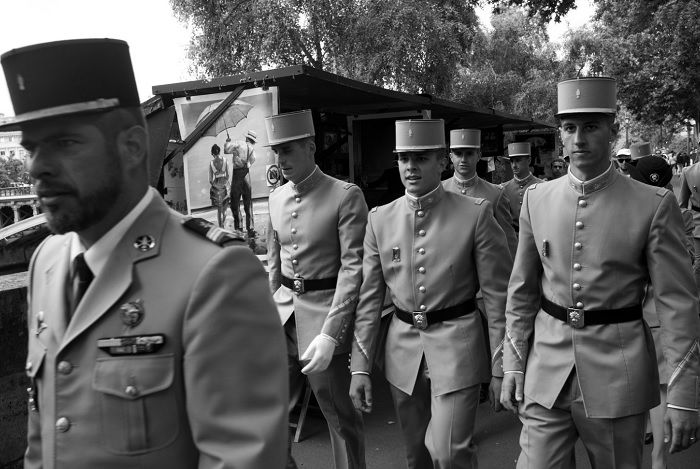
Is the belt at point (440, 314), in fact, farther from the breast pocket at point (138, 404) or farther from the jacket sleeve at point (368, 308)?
the breast pocket at point (138, 404)

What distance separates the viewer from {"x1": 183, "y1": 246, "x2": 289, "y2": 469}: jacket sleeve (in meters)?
1.50

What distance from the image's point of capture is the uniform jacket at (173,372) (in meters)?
1.52

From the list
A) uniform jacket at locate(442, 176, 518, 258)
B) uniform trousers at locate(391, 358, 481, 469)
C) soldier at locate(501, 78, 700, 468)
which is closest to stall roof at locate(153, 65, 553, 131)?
uniform jacket at locate(442, 176, 518, 258)

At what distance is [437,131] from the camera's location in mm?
4086

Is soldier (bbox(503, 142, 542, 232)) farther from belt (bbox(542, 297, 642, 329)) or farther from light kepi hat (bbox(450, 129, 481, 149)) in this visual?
belt (bbox(542, 297, 642, 329))

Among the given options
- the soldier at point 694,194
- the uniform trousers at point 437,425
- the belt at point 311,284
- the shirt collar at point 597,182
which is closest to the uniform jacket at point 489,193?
the soldier at point 694,194

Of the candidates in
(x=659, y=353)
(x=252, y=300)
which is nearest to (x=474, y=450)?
(x=659, y=353)

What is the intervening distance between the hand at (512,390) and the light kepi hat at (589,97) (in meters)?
1.22

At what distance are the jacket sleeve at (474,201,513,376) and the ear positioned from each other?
2.43 metres

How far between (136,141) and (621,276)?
219cm

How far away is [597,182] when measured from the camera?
316 centimetres

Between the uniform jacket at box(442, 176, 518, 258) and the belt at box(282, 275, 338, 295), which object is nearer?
the belt at box(282, 275, 338, 295)

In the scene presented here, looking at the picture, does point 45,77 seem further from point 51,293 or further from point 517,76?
point 517,76

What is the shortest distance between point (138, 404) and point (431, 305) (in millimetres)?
2415
